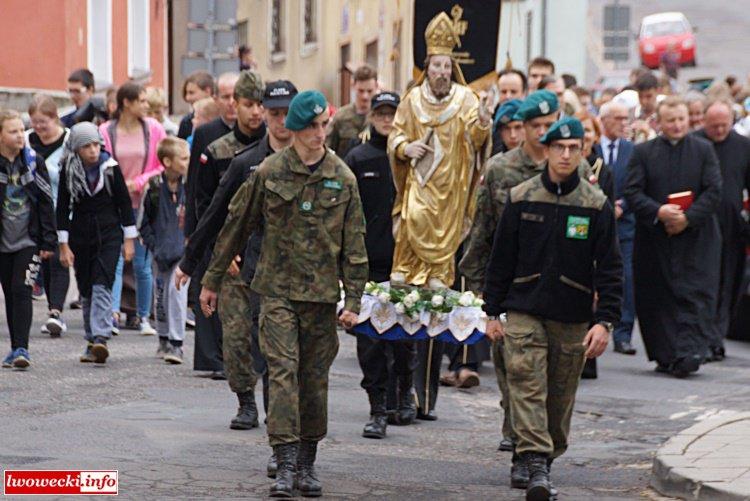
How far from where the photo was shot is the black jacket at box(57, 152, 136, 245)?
1466cm

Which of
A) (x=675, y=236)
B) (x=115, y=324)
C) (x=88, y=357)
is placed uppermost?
(x=675, y=236)

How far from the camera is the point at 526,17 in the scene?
170 feet

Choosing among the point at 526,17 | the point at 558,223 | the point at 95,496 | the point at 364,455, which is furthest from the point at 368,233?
the point at 526,17

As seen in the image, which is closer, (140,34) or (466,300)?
(466,300)

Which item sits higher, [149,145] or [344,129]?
[344,129]

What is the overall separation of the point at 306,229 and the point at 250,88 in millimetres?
2201

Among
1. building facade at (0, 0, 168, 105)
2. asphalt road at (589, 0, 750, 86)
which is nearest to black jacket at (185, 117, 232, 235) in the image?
building facade at (0, 0, 168, 105)

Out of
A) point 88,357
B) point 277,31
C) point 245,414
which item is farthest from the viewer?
point 277,31

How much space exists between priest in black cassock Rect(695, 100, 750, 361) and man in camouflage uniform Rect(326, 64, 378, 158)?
9.23 ft

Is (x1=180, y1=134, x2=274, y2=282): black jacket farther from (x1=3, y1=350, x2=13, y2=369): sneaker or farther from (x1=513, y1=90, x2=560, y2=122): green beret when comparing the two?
(x1=3, y1=350, x2=13, y2=369): sneaker

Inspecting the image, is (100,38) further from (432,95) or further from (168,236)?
(432,95)

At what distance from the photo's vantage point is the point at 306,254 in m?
9.91

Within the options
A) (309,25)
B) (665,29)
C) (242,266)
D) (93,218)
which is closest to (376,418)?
(242,266)

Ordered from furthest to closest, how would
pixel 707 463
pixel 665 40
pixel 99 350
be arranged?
pixel 665 40, pixel 99 350, pixel 707 463
